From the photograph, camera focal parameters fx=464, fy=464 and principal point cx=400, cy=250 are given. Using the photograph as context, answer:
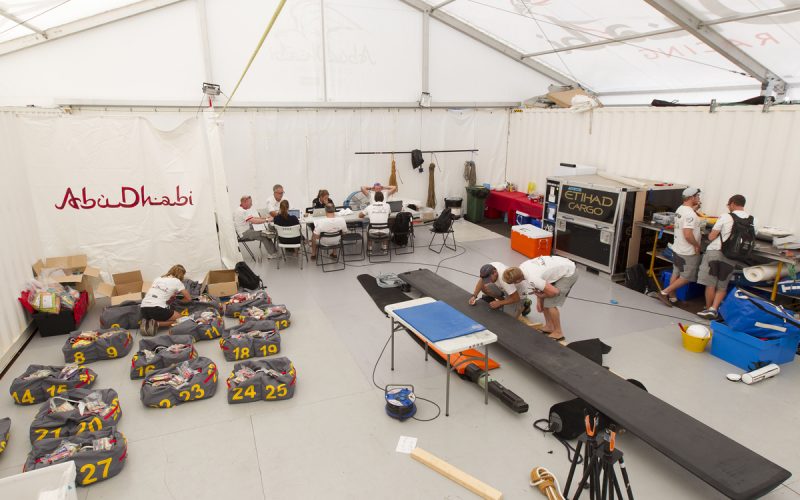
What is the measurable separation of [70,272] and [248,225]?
108 inches

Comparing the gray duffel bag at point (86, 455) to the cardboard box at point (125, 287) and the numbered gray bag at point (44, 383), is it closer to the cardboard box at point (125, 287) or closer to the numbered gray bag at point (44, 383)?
the numbered gray bag at point (44, 383)

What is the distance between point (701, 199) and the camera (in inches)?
277

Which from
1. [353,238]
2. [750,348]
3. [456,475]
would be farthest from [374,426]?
[353,238]

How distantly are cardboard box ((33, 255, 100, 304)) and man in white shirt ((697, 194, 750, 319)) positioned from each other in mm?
7986

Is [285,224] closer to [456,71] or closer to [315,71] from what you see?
[315,71]

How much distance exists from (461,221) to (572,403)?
7.82 meters

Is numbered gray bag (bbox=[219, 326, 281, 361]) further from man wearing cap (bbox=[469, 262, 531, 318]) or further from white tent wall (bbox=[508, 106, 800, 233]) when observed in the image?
white tent wall (bbox=[508, 106, 800, 233])

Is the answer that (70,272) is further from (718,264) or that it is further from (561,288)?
(718,264)

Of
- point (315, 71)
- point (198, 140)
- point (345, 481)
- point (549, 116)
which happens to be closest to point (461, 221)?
point (549, 116)

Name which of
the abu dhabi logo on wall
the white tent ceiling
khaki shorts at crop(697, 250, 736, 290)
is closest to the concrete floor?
khaki shorts at crop(697, 250, 736, 290)

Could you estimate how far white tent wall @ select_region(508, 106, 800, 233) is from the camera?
599 centimetres

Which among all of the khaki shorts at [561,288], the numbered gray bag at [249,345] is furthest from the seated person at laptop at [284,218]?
the khaki shorts at [561,288]

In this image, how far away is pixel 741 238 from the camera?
5.44 metres

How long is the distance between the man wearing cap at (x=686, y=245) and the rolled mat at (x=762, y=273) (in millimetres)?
683
